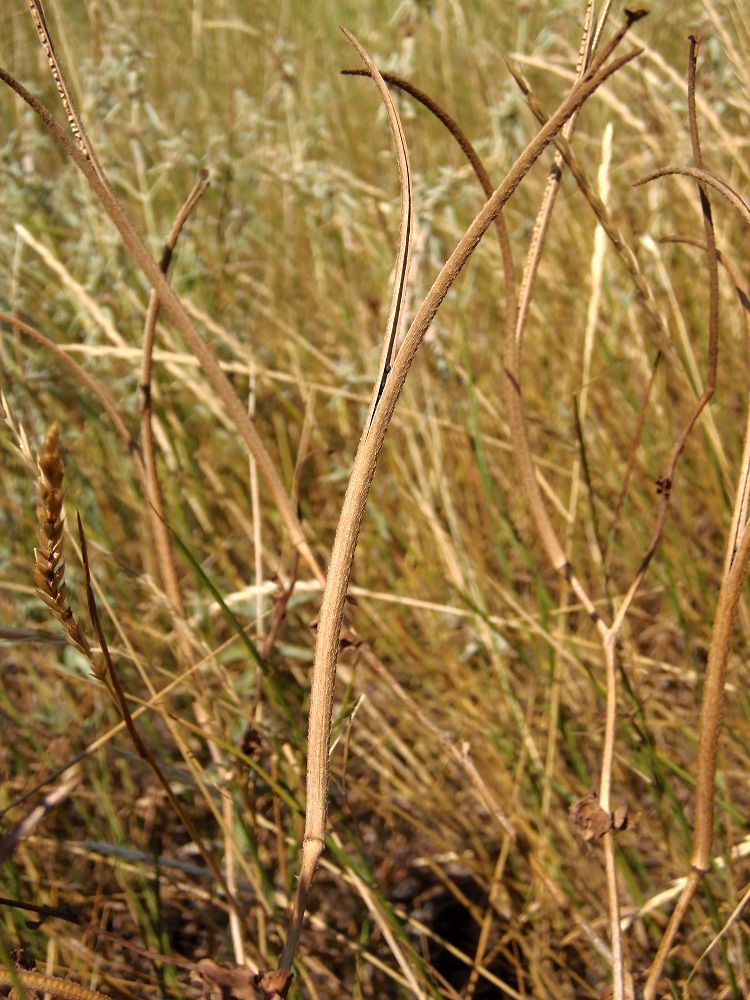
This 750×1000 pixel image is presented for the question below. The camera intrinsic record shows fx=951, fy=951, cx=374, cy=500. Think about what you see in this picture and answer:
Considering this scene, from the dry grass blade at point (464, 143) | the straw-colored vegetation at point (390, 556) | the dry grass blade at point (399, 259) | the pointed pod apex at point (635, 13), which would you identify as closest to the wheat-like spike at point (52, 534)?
the straw-colored vegetation at point (390, 556)

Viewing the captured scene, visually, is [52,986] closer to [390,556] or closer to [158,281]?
[158,281]

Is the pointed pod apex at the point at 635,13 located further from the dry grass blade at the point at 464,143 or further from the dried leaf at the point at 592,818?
the dried leaf at the point at 592,818

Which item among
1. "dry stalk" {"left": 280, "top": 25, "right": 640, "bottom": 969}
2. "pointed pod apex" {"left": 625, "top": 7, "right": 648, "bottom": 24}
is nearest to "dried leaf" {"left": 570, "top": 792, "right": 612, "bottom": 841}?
"dry stalk" {"left": 280, "top": 25, "right": 640, "bottom": 969}

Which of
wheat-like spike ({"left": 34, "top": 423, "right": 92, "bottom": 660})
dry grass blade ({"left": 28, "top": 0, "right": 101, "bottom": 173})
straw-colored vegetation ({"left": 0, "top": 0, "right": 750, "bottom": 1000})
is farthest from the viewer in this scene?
straw-colored vegetation ({"left": 0, "top": 0, "right": 750, "bottom": 1000})

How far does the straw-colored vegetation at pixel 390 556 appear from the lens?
1.81 ft

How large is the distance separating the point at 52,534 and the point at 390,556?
0.96 meters

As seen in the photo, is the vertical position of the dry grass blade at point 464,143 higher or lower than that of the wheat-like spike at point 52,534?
higher

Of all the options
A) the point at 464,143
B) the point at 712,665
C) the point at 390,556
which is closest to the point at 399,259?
the point at 464,143

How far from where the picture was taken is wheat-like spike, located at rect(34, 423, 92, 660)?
1.07 ft

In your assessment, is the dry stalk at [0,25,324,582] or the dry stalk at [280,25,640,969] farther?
the dry stalk at [0,25,324,582]

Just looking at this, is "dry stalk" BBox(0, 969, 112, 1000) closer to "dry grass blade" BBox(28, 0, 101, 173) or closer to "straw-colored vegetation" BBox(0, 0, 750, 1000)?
"straw-colored vegetation" BBox(0, 0, 750, 1000)

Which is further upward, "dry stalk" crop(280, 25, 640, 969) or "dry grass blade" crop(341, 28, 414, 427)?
"dry grass blade" crop(341, 28, 414, 427)

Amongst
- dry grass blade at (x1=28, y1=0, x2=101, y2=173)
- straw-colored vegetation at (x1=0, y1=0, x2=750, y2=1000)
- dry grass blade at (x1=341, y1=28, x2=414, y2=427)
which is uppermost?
dry grass blade at (x1=28, y1=0, x2=101, y2=173)

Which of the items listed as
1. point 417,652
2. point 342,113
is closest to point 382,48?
point 342,113
